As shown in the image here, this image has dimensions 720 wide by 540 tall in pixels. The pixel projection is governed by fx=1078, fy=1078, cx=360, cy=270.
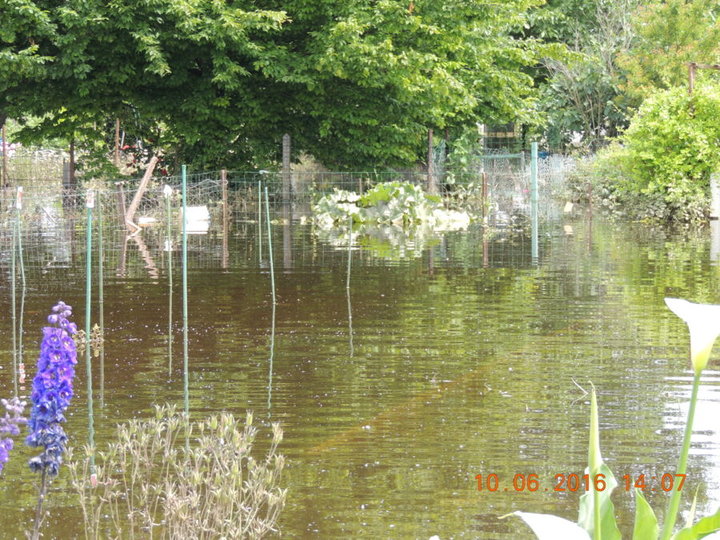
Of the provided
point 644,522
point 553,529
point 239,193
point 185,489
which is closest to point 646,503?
point 644,522

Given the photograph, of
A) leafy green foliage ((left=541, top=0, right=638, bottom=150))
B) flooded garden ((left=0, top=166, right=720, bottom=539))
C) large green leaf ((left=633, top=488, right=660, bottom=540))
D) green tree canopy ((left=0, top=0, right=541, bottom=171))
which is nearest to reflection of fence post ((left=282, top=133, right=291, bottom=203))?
green tree canopy ((left=0, top=0, right=541, bottom=171))

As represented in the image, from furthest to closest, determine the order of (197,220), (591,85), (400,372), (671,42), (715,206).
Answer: (591,85) → (671,42) → (715,206) → (197,220) → (400,372)

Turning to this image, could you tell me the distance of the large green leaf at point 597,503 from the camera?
2357 mm

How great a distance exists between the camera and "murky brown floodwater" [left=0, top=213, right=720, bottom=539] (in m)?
5.25

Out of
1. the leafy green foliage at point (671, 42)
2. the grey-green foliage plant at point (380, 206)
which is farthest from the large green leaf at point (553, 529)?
the leafy green foliage at point (671, 42)

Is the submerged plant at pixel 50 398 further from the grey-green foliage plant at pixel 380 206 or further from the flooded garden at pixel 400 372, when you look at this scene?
the grey-green foliage plant at pixel 380 206

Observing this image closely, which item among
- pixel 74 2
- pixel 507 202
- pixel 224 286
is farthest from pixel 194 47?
pixel 224 286

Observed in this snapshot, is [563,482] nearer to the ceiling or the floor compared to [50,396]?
nearer to the floor

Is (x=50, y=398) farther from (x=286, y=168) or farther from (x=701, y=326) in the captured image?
(x=286, y=168)

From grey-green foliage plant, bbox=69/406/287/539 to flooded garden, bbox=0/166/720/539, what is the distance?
12 cm

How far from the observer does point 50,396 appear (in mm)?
3271

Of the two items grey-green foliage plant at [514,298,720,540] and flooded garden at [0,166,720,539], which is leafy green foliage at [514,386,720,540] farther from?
flooded garden at [0,166,720,539]

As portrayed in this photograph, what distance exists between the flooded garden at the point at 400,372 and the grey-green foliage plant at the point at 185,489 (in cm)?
12

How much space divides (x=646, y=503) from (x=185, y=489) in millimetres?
2073
